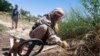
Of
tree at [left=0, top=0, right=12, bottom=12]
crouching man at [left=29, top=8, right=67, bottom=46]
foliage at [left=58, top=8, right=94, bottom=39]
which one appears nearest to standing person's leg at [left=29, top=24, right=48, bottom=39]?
crouching man at [left=29, top=8, right=67, bottom=46]

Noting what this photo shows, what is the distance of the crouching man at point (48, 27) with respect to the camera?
7.99 metres

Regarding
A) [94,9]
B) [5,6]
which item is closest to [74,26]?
A: [94,9]

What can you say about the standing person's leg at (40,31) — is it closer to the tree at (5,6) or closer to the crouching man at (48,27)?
the crouching man at (48,27)

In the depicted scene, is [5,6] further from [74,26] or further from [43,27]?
[43,27]

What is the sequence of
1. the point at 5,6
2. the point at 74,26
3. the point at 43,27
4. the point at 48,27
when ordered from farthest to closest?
1. the point at 5,6
2. the point at 74,26
3. the point at 48,27
4. the point at 43,27

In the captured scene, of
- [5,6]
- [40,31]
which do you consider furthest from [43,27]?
[5,6]

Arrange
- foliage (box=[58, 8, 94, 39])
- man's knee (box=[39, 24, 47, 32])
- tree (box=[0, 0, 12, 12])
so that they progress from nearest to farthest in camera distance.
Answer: man's knee (box=[39, 24, 47, 32])
foliage (box=[58, 8, 94, 39])
tree (box=[0, 0, 12, 12])

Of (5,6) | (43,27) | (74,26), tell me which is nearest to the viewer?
(43,27)

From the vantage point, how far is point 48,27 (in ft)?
26.5

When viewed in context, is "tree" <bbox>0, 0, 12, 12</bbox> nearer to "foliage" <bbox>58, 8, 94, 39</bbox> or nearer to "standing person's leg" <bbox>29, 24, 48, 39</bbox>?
"foliage" <bbox>58, 8, 94, 39</bbox>

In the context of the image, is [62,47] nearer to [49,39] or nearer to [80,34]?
[49,39]

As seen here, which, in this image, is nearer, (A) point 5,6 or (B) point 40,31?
(B) point 40,31

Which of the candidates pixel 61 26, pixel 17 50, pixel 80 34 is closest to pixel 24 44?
pixel 17 50

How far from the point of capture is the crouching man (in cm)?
799
